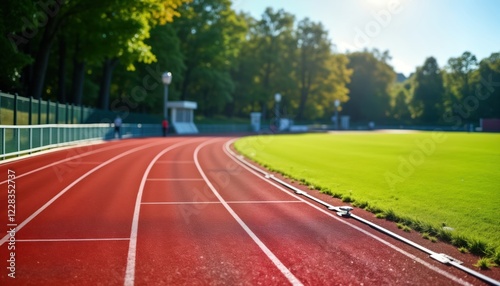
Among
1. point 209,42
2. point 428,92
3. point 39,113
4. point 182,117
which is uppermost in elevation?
point 209,42

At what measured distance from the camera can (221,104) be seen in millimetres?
Result: 65750

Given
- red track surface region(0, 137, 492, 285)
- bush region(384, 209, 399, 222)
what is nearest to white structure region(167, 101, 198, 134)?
red track surface region(0, 137, 492, 285)

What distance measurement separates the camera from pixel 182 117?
5131cm

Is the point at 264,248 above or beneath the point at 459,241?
beneath

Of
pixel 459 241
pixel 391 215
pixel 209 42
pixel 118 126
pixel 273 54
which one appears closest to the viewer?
pixel 459 241

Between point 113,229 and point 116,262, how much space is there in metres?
1.95

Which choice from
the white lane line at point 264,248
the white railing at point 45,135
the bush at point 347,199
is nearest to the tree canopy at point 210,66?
the white railing at point 45,135

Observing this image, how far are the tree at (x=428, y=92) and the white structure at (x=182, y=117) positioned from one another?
189 ft

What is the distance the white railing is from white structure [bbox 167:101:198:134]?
1369 cm

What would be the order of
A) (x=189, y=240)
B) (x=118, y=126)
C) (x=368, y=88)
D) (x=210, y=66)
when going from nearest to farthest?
(x=189, y=240) → (x=118, y=126) → (x=210, y=66) → (x=368, y=88)

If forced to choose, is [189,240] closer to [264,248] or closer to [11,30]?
[264,248]

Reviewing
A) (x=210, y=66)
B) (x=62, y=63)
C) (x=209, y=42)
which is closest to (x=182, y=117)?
(x=209, y=42)

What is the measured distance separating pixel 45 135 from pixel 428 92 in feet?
277

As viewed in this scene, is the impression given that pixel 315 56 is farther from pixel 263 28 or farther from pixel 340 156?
pixel 340 156
